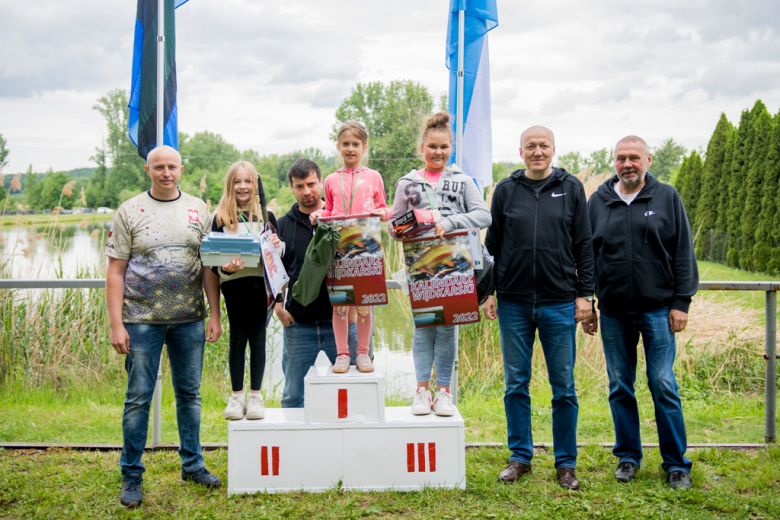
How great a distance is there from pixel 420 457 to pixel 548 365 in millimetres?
859

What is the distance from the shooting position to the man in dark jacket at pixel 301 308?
329 cm

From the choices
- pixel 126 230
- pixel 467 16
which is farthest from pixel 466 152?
pixel 126 230

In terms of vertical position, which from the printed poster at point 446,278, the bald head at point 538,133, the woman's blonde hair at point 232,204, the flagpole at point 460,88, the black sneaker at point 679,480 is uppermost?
the flagpole at point 460,88

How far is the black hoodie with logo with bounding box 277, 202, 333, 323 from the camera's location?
3330 millimetres

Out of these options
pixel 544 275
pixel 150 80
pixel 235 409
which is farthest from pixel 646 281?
pixel 150 80

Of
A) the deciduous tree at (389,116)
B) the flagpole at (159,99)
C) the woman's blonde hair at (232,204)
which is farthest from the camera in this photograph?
the deciduous tree at (389,116)

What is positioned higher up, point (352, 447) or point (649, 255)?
point (649, 255)

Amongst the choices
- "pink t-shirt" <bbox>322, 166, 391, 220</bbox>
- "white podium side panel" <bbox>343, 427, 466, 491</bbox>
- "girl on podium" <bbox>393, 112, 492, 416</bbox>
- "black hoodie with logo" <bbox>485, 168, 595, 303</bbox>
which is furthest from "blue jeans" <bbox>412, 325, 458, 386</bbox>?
"pink t-shirt" <bbox>322, 166, 391, 220</bbox>

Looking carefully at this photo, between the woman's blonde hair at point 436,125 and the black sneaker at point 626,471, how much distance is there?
81.4 inches

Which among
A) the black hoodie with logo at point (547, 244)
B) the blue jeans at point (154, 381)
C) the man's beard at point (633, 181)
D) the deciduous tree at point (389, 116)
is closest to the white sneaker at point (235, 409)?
the blue jeans at point (154, 381)

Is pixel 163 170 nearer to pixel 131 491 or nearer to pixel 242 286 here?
pixel 242 286

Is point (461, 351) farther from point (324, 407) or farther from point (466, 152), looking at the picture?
point (324, 407)

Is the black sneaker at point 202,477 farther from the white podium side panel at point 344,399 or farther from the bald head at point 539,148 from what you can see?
the bald head at point 539,148

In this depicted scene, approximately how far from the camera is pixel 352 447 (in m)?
3.20
